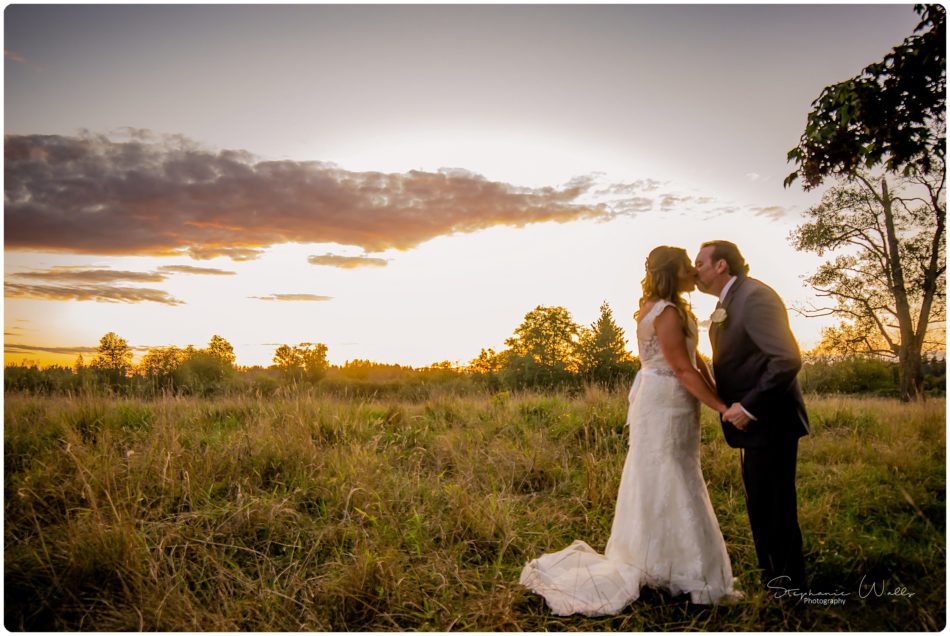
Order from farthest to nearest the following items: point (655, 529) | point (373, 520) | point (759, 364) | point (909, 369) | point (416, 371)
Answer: point (416, 371) → point (909, 369) → point (373, 520) → point (655, 529) → point (759, 364)

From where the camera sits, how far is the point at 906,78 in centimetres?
605

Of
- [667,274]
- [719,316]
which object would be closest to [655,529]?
[719,316]

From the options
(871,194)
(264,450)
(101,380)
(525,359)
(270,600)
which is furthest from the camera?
(525,359)

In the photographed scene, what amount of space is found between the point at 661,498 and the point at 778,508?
82 centimetres

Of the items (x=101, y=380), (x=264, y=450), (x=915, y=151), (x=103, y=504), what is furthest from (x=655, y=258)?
(x=101, y=380)

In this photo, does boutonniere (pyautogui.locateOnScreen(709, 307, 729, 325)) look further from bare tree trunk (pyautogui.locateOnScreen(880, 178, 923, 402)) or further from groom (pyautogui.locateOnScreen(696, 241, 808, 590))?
bare tree trunk (pyautogui.locateOnScreen(880, 178, 923, 402))

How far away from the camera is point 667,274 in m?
4.23

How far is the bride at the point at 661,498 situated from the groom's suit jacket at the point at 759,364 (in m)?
0.21

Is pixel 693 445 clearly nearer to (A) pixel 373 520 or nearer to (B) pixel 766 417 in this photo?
(B) pixel 766 417

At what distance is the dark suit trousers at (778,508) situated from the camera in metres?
3.95

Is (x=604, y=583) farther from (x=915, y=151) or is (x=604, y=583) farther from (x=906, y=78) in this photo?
(x=906, y=78)

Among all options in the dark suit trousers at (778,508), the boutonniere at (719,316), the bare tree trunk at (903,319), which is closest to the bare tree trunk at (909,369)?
the bare tree trunk at (903,319)

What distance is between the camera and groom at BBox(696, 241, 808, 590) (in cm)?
385

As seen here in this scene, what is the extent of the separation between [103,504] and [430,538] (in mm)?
3155
